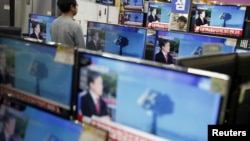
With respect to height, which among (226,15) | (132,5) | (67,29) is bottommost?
(67,29)

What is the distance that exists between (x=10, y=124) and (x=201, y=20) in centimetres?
361

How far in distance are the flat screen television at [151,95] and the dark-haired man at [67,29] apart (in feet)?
5.04

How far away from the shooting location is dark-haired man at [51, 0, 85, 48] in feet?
9.43

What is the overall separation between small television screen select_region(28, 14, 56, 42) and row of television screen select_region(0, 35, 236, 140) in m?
2.64

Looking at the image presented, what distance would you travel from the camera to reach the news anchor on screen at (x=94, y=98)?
132cm

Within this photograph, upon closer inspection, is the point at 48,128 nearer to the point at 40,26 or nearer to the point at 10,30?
the point at 10,30

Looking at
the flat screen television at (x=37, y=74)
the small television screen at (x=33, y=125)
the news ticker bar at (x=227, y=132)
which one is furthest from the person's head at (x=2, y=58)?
the news ticker bar at (x=227, y=132)

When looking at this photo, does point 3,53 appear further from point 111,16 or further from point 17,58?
point 111,16

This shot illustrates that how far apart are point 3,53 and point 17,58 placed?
104mm

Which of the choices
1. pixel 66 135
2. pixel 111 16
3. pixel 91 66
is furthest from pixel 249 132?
pixel 111 16

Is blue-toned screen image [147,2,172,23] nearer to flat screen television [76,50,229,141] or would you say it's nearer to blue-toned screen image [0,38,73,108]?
blue-toned screen image [0,38,73,108]

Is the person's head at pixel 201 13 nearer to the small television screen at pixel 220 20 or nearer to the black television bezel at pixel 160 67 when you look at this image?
the small television screen at pixel 220 20

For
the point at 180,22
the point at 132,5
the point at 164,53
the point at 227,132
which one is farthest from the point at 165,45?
the point at 132,5

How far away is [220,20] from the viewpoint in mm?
4598
